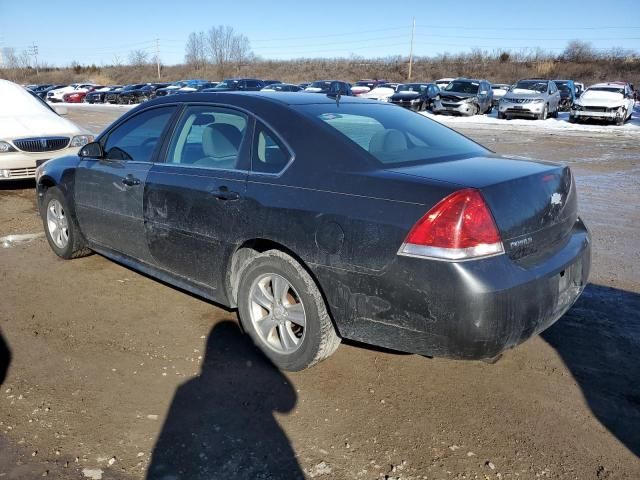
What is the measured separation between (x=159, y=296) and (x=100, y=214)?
33.2 inches

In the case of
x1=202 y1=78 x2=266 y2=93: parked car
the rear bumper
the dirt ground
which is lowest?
the dirt ground

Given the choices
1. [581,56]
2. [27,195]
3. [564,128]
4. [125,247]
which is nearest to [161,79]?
[581,56]

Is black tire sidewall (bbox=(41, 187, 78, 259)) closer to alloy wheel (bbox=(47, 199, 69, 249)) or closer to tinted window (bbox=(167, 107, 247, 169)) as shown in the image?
alloy wheel (bbox=(47, 199, 69, 249))

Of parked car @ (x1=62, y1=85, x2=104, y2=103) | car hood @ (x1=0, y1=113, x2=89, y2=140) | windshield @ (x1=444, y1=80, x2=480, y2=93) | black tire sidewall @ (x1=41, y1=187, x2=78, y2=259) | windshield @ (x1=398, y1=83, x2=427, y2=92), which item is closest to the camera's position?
black tire sidewall @ (x1=41, y1=187, x2=78, y2=259)

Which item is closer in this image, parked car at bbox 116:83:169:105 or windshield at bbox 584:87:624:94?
windshield at bbox 584:87:624:94

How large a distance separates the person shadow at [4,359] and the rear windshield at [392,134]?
7.92 feet

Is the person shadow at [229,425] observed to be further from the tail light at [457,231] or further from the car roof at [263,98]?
the car roof at [263,98]

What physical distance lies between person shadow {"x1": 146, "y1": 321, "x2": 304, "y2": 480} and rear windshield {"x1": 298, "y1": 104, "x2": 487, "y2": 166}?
1.47 metres

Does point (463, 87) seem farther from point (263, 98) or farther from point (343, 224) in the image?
point (343, 224)

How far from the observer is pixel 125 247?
434 centimetres

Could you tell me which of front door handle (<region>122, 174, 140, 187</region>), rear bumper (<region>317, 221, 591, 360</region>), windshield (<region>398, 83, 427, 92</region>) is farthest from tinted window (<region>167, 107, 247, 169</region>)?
windshield (<region>398, 83, 427, 92</region>)

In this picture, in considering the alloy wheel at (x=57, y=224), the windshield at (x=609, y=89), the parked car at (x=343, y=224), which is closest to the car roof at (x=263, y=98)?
the parked car at (x=343, y=224)

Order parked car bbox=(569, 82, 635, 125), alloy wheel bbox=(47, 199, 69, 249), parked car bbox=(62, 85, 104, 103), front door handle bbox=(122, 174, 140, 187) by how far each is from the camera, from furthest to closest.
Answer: parked car bbox=(62, 85, 104, 103) < parked car bbox=(569, 82, 635, 125) < alloy wheel bbox=(47, 199, 69, 249) < front door handle bbox=(122, 174, 140, 187)

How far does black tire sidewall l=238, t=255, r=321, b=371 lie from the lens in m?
3.07
